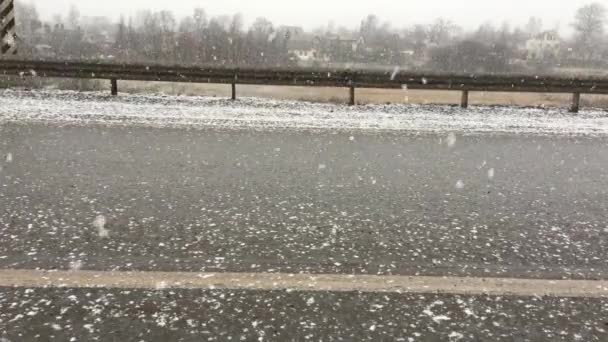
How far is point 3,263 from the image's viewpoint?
352 cm

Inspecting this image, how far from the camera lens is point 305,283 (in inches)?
132

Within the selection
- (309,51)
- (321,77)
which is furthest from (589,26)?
(321,77)

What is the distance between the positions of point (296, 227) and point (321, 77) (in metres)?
9.08

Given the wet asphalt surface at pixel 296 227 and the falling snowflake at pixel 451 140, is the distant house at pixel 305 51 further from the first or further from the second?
the wet asphalt surface at pixel 296 227

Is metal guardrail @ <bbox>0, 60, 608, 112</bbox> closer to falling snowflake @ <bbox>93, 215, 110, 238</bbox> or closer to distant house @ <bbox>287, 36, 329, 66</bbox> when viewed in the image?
falling snowflake @ <bbox>93, 215, 110, 238</bbox>

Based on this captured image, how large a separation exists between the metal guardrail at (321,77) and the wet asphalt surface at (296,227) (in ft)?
16.5

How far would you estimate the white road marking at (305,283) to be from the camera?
10.7ft

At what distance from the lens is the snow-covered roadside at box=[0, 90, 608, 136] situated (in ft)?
30.9

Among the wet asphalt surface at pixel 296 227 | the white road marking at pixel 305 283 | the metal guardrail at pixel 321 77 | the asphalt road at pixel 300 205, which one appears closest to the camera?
the wet asphalt surface at pixel 296 227

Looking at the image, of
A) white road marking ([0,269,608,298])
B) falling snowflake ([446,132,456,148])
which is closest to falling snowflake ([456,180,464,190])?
falling snowflake ([446,132,456,148])

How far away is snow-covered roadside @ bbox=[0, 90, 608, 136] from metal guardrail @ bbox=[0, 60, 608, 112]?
1.70 feet

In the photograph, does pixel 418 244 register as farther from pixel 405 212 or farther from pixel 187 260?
pixel 187 260

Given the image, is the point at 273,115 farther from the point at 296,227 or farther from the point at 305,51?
the point at 305,51

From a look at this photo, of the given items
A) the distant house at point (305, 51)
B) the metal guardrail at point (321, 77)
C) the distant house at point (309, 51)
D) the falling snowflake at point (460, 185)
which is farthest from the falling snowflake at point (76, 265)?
the distant house at point (305, 51)
